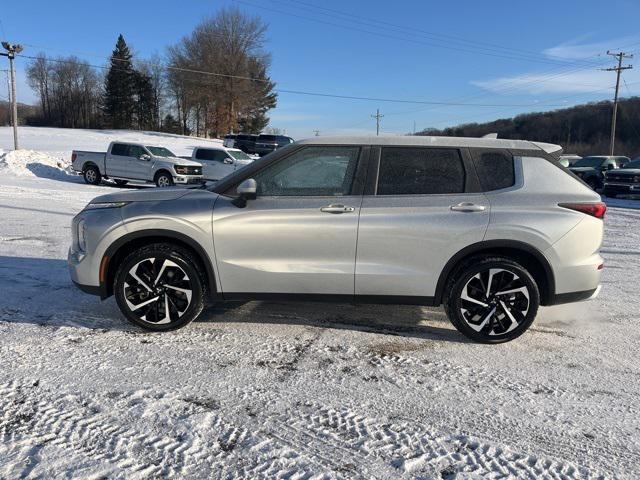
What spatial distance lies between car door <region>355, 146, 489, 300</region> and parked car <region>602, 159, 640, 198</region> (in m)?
18.1

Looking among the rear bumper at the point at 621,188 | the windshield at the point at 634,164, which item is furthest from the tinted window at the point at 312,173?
the windshield at the point at 634,164

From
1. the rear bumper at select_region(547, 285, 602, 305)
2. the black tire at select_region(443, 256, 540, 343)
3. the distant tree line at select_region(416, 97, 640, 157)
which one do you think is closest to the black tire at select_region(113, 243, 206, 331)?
the black tire at select_region(443, 256, 540, 343)

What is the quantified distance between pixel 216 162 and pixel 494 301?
18332 millimetres

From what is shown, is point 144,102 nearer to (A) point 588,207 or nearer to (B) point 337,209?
(B) point 337,209

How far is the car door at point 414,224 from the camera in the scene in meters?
4.07

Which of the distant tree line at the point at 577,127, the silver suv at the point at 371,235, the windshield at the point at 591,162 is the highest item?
the distant tree line at the point at 577,127

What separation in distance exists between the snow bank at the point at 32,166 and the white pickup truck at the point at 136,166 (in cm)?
288

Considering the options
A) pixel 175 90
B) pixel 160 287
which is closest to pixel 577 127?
pixel 175 90

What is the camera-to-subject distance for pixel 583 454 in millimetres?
2709

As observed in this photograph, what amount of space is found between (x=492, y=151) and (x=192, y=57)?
225ft

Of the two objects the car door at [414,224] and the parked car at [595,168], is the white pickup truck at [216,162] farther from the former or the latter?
the car door at [414,224]

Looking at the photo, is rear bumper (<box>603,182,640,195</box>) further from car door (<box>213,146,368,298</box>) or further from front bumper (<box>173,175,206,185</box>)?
car door (<box>213,146,368,298</box>)

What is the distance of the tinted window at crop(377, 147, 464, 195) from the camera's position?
4.18m

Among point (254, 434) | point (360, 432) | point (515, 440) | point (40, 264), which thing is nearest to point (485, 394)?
point (515, 440)
